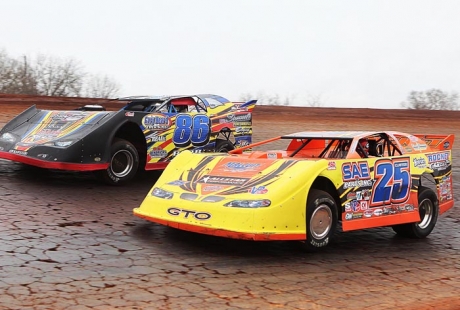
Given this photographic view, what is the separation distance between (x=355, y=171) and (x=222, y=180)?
146 centimetres

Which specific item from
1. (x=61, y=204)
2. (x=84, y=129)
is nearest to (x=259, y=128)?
(x=84, y=129)

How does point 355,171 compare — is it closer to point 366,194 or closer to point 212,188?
point 366,194

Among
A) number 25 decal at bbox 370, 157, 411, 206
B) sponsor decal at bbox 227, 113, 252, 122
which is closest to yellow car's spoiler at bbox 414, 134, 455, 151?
number 25 decal at bbox 370, 157, 411, 206

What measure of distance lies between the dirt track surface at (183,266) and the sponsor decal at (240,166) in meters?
0.79

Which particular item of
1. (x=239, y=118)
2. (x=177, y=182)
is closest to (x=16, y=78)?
(x=239, y=118)

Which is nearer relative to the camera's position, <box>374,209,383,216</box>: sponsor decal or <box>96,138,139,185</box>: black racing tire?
<box>374,209,383,216</box>: sponsor decal

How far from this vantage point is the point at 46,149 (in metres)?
9.46

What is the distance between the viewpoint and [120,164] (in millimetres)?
10258

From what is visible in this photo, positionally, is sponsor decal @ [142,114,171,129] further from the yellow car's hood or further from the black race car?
the yellow car's hood

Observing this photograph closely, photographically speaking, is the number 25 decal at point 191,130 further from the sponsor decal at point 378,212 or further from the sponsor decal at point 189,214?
the sponsor decal at point 378,212

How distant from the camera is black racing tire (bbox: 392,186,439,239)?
7.74 meters

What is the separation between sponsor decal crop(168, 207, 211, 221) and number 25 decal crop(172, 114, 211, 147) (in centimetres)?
446

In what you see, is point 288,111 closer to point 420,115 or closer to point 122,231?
point 420,115

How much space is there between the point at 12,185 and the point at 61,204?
154cm
